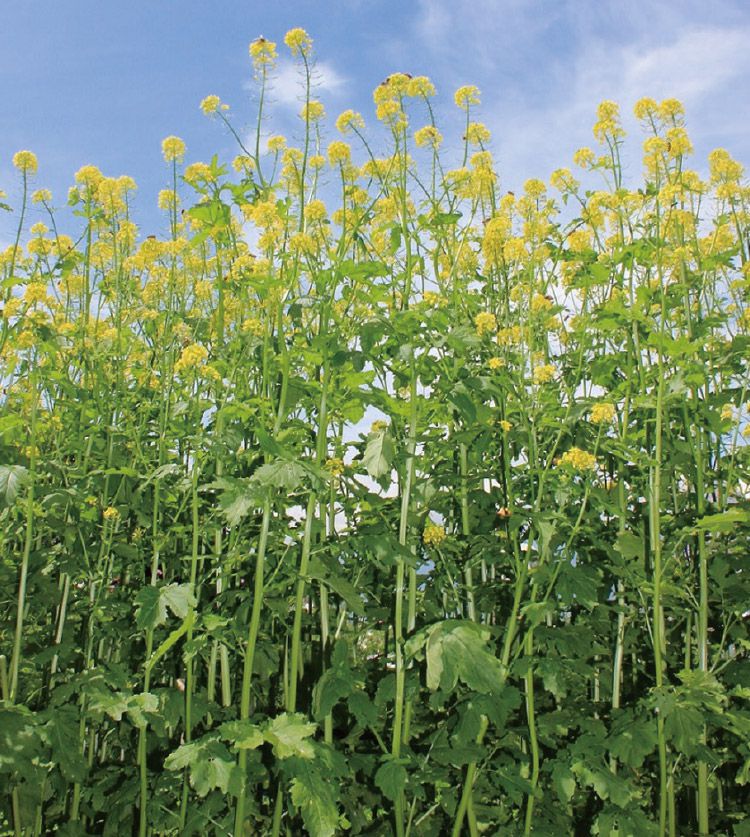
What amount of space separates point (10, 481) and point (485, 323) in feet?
6.43

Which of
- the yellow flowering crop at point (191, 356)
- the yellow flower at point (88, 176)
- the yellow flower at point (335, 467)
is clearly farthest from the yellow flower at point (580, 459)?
the yellow flower at point (88, 176)

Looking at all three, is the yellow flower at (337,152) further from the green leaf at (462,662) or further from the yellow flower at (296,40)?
the green leaf at (462,662)

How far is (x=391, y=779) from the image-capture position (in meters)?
2.50

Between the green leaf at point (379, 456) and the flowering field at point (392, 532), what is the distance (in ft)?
0.07

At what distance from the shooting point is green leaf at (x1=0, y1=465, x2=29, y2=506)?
105 inches

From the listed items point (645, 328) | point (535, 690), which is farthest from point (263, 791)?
point (645, 328)

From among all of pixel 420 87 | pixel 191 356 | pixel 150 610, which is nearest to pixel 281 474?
pixel 150 610

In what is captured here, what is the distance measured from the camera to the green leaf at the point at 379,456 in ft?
8.11

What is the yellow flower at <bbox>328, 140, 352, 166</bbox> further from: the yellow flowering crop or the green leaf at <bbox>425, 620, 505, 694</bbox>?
the green leaf at <bbox>425, 620, 505, 694</bbox>

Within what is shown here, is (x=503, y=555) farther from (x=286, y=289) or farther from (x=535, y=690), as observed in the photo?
(x=286, y=289)

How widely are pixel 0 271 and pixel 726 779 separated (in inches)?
174

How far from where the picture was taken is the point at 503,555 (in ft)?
9.92

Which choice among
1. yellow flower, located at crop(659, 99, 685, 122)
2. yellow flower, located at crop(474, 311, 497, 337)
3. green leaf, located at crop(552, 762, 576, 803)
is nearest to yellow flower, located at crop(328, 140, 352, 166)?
yellow flower, located at crop(474, 311, 497, 337)

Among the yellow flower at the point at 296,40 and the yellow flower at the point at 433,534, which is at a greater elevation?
the yellow flower at the point at 296,40
